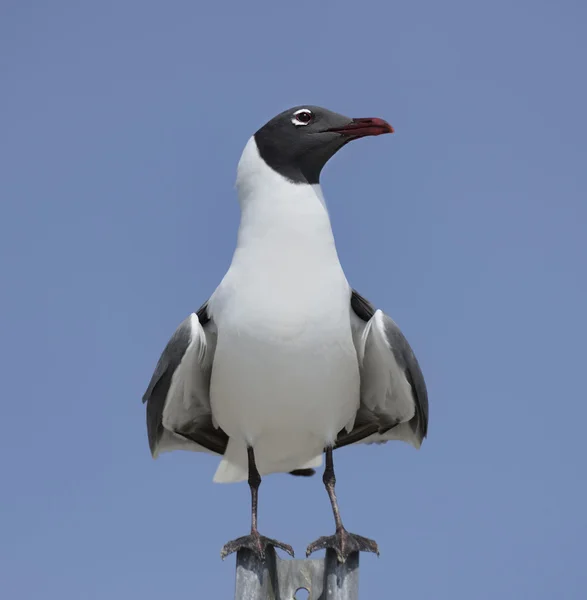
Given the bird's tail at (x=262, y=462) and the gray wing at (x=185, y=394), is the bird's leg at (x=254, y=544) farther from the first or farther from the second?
the gray wing at (x=185, y=394)

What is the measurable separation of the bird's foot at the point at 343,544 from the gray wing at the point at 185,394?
1645 mm

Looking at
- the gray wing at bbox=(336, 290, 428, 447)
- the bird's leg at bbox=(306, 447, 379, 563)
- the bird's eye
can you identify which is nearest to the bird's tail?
the gray wing at bbox=(336, 290, 428, 447)

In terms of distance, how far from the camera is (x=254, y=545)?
22.7ft

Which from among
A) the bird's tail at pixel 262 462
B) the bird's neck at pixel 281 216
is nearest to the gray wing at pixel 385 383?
the bird's tail at pixel 262 462

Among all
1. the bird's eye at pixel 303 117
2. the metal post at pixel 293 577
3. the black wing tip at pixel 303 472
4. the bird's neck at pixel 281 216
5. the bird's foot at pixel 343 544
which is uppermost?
the bird's eye at pixel 303 117

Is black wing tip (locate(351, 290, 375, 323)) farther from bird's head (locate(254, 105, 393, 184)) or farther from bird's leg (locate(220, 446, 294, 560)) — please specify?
bird's leg (locate(220, 446, 294, 560))

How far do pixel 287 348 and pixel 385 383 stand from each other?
3.82ft

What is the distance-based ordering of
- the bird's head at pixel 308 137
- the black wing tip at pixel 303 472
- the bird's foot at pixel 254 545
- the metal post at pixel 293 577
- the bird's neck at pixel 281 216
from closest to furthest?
the metal post at pixel 293 577 → the bird's foot at pixel 254 545 → the bird's neck at pixel 281 216 → the bird's head at pixel 308 137 → the black wing tip at pixel 303 472

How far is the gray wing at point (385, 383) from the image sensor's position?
7645mm

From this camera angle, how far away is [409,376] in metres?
7.77

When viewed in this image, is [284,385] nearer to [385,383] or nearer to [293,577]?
[385,383]

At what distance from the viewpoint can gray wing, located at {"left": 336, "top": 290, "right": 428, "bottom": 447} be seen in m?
7.64

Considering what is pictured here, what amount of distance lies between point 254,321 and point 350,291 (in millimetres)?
920

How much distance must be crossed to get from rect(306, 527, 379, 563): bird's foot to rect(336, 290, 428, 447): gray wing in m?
1.27
